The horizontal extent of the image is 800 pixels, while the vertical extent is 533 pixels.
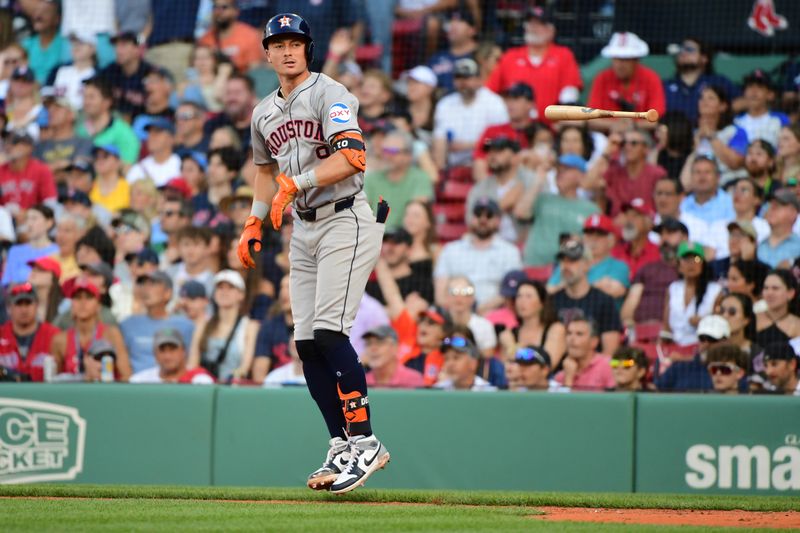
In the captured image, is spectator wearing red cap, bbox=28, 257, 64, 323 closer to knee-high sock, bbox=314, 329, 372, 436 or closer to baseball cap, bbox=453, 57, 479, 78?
baseball cap, bbox=453, 57, 479, 78

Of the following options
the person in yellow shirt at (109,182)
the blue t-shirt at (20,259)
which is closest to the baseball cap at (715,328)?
the person in yellow shirt at (109,182)

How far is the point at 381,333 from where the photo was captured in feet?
26.8

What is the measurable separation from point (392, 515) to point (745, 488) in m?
3.11

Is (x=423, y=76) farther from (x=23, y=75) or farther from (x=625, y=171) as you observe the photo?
(x=23, y=75)

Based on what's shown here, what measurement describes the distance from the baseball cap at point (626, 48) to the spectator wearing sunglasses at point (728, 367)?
10.7 feet

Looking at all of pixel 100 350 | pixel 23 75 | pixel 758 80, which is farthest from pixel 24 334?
pixel 758 80

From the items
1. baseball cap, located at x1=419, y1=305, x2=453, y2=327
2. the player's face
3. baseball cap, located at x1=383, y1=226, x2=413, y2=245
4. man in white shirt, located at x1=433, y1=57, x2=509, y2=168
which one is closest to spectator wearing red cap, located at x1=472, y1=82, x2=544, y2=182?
man in white shirt, located at x1=433, y1=57, x2=509, y2=168

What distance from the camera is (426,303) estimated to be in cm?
896

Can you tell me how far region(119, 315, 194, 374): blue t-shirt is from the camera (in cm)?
888

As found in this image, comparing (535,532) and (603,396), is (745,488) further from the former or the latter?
(535,532)

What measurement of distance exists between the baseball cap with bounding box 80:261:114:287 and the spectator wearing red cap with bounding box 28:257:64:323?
0.84 feet

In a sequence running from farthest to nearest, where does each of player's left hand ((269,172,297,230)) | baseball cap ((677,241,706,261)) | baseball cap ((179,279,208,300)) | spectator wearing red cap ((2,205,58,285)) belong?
spectator wearing red cap ((2,205,58,285)) → baseball cap ((179,279,208,300)) → baseball cap ((677,241,706,261)) → player's left hand ((269,172,297,230))

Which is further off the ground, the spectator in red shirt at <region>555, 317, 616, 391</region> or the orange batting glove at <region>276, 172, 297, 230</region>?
the orange batting glove at <region>276, 172, 297, 230</region>

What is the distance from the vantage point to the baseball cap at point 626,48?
33.2 feet
